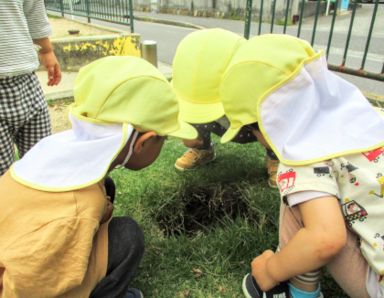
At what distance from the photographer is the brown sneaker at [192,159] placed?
247 centimetres

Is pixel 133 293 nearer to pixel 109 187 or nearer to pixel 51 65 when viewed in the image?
pixel 109 187

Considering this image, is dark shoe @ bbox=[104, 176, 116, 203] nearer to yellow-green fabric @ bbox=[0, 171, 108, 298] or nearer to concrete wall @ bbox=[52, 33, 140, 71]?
yellow-green fabric @ bbox=[0, 171, 108, 298]

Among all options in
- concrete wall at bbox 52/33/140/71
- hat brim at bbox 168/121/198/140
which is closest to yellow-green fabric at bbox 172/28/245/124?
hat brim at bbox 168/121/198/140

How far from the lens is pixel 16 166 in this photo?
4.27ft

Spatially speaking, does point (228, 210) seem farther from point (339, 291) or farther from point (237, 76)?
point (237, 76)

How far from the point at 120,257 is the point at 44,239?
0.32m

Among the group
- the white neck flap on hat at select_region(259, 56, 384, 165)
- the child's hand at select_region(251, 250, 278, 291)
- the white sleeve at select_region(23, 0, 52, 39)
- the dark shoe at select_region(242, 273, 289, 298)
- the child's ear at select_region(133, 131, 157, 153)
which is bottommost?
the dark shoe at select_region(242, 273, 289, 298)

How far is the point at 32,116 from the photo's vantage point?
1901mm

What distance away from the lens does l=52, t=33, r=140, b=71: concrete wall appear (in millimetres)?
4613

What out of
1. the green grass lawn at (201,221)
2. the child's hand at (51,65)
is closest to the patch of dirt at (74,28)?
the child's hand at (51,65)

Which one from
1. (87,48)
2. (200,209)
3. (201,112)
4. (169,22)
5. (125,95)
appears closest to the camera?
(125,95)

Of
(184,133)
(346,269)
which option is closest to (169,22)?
(184,133)

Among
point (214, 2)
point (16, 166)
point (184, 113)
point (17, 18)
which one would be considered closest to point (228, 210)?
point (184, 113)

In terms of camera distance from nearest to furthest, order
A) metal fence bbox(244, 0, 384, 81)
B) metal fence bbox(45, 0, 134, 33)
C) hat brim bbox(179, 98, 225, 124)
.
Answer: hat brim bbox(179, 98, 225, 124)
metal fence bbox(244, 0, 384, 81)
metal fence bbox(45, 0, 134, 33)
